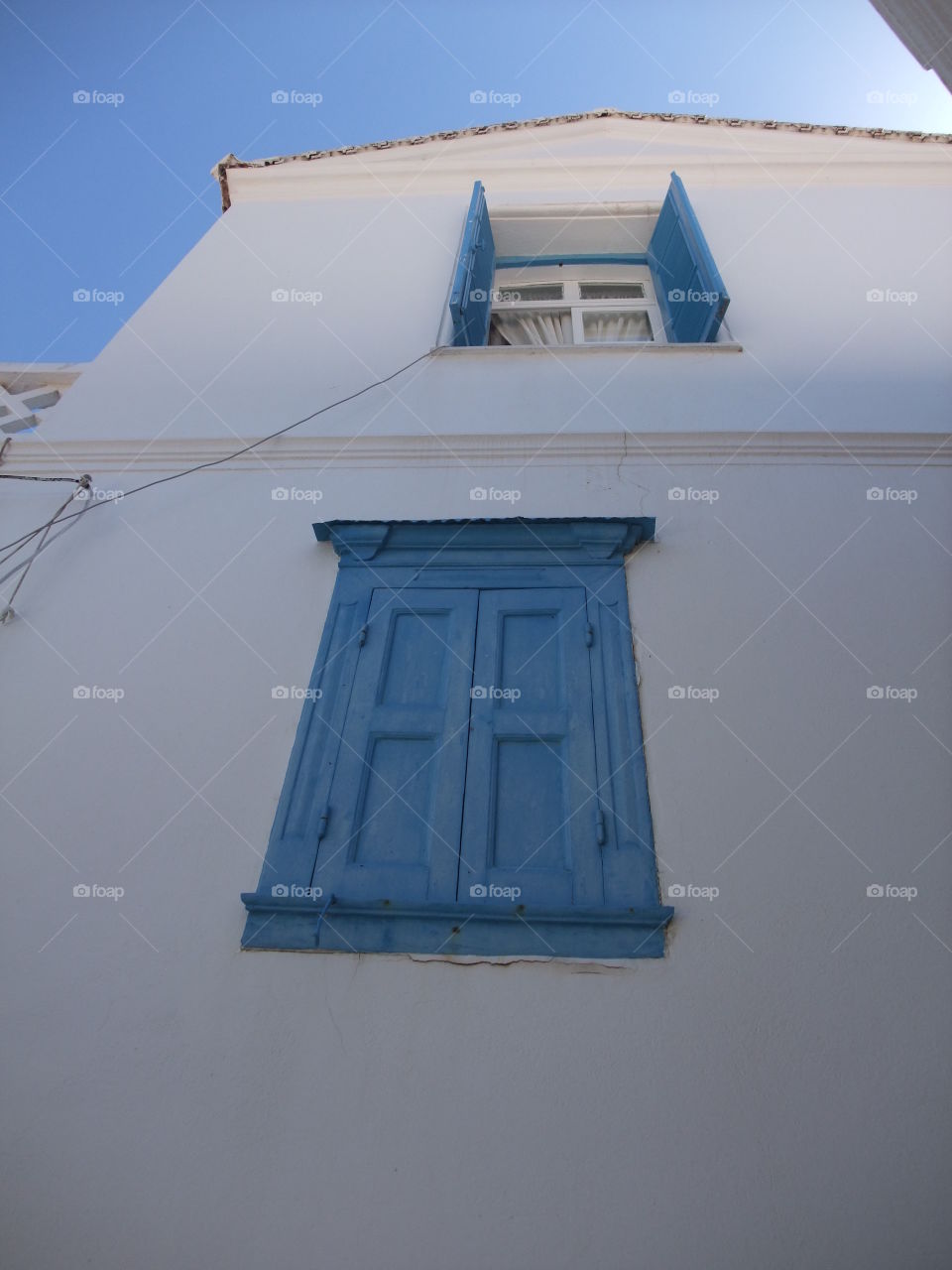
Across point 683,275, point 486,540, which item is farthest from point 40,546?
point 683,275

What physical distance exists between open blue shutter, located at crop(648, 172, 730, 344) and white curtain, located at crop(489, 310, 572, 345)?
2.22ft

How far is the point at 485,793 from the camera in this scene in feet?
9.07

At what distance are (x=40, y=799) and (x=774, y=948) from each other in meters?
2.60

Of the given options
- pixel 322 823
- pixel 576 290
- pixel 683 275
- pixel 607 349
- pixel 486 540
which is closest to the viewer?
pixel 322 823

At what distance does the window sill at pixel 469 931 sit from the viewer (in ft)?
8.00

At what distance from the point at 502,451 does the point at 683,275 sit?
2.20 m

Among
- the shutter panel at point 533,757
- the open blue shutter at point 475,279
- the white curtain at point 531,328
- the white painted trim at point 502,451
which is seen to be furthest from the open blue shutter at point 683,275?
the shutter panel at point 533,757

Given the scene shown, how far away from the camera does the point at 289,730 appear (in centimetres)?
303

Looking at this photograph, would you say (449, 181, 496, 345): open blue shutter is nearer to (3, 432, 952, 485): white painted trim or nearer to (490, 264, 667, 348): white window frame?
(490, 264, 667, 348): white window frame

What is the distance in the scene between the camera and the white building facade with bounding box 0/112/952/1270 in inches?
84.0

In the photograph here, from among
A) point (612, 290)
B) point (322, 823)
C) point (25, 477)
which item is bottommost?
point (322, 823)

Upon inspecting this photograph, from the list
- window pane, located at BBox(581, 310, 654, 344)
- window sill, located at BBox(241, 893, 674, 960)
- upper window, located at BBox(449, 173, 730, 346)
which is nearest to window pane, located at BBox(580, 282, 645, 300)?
upper window, located at BBox(449, 173, 730, 346)

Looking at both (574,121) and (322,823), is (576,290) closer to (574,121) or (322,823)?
(574,121)

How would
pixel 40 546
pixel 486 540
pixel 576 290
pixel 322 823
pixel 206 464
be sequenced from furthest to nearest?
1. pixel 576 290
2. pixel 206 464
3. pixel 40 546
4. pixel 486 540
5. pixel 322 823
